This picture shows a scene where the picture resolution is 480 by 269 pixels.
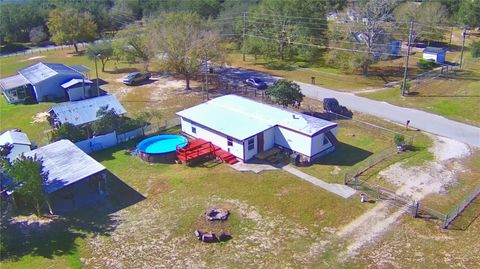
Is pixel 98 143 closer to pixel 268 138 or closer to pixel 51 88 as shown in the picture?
pixel 268 138

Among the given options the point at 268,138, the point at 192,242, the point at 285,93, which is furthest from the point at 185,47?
the point at 192,242

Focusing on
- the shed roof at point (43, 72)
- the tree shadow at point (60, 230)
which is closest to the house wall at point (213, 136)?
the tree shadow at point (60, 230)

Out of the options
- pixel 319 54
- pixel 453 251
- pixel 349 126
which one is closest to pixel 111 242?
pixel 453 251

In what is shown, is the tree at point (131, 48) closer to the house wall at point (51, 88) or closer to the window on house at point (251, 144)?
the house wall at point (51, 88)

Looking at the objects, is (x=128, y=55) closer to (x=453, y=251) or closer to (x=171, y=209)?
(x=171, y=209)

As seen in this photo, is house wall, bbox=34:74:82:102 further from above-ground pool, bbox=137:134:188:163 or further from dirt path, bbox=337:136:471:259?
dirt path, bbox=337:136:471:259

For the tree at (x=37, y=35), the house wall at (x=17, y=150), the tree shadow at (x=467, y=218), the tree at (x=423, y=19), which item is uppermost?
the tree at (x=423, y=19)
